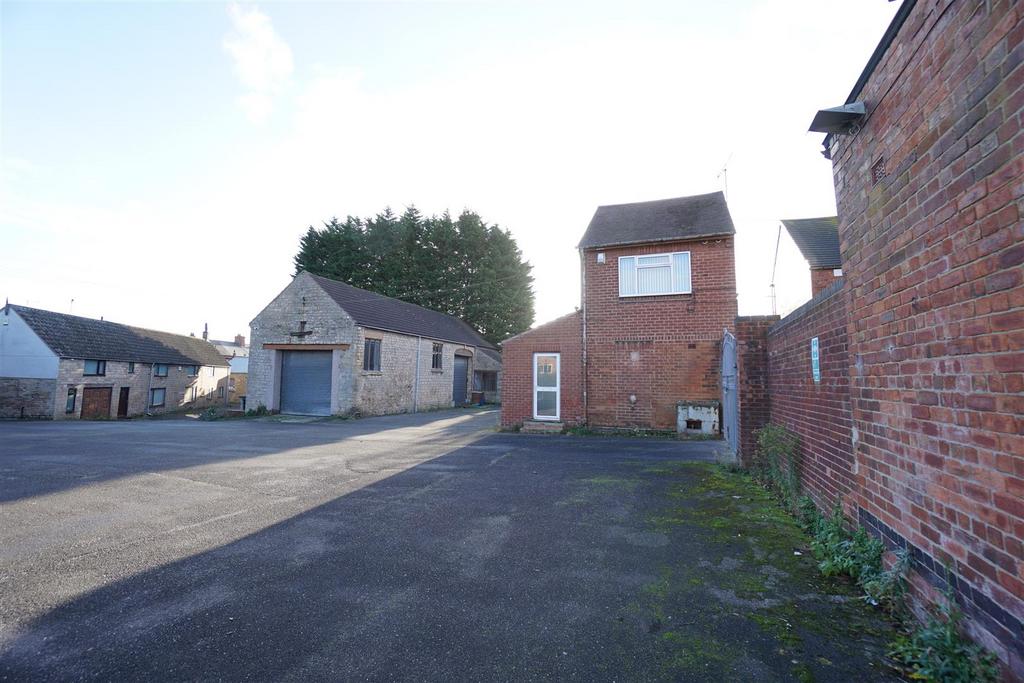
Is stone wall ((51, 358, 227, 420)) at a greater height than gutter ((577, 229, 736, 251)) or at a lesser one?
lesser

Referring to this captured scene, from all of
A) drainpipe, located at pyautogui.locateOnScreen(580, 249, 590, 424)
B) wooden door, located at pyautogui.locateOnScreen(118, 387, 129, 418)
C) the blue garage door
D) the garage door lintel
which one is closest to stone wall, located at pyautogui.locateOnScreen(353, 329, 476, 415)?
the garage door lintel

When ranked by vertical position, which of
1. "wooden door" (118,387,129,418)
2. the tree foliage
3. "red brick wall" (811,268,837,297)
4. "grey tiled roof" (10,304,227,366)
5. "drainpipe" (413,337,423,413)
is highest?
the tree foliage

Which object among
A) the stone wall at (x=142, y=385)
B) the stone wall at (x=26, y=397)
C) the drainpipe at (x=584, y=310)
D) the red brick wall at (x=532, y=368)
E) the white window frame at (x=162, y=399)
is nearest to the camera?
the drainpipe at (x=584, y=310)

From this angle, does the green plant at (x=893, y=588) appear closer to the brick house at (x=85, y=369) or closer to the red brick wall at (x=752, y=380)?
the red brick wall at (x=752, y=380)

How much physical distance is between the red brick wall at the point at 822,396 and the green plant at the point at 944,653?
52.3 inches

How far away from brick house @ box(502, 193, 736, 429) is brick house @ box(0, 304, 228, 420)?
92.7ft

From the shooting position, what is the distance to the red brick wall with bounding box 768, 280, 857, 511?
3939mm

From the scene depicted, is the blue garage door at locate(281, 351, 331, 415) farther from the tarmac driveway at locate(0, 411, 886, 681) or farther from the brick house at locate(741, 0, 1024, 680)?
the brick house at locate(741, 0, 1024, 680)

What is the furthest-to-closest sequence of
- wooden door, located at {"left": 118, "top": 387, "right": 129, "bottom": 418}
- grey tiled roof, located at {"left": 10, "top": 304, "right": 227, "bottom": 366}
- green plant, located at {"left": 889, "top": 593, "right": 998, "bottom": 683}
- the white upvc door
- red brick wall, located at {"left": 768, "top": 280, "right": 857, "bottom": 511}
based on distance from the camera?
wooden door, located at {"left": 118, "top": 387, "right": 129, "bottom": 418}, grey tiled roof, located at {"left": 10, "top": 304, "right": 227, "bottom": 366}, the white upvc door, red brick wall, located at {"left": 768, "top": 280, "right": 857, "bottom": 511}, green plant, located at {"left": 889, "top": 593, "right": 998, "bottom": 683}

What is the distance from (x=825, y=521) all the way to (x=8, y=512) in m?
8.94

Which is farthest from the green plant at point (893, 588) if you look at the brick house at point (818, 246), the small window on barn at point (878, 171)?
the brick house at point (818, 246)

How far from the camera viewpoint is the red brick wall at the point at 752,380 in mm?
7027

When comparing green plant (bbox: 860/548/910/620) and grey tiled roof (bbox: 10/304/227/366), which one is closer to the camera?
green plant (bbox: 860/548/910/620)

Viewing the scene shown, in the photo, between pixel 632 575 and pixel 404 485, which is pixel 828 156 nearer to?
pixel 632 575
